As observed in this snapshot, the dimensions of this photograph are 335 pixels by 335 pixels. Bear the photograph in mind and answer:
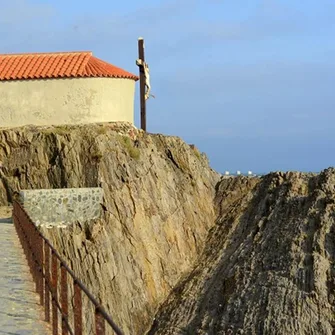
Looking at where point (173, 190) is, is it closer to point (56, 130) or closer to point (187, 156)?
point (187, 156)

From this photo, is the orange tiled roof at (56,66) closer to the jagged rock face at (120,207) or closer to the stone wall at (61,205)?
the jagged rock face at (120,207)

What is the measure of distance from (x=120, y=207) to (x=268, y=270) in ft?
23.4

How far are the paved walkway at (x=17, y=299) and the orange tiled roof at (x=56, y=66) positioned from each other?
1920cm

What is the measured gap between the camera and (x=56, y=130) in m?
33.1

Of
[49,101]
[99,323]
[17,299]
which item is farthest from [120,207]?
[99,323]

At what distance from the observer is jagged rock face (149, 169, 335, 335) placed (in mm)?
24547

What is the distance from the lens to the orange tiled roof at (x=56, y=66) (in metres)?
34.0

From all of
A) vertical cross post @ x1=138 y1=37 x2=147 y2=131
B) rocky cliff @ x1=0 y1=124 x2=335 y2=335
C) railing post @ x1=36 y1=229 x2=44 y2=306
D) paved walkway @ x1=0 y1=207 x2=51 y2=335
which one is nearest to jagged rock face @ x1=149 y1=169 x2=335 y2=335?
rocky cliff @ x1=0 y1=124 x2=335 y2=335

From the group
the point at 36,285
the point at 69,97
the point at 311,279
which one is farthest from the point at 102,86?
the point at 36,285

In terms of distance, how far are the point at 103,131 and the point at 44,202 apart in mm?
8993

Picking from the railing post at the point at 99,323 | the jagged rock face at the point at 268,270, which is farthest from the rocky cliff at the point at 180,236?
the railing post at the point at 99,323

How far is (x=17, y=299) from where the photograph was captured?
413 inches

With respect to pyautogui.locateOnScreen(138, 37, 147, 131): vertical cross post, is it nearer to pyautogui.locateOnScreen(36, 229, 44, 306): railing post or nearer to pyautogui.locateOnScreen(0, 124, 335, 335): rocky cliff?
pyautogui.locateOnScreen(0, 124, 335, 335): rocky cliff

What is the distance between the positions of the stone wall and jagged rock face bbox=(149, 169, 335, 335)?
542cm
